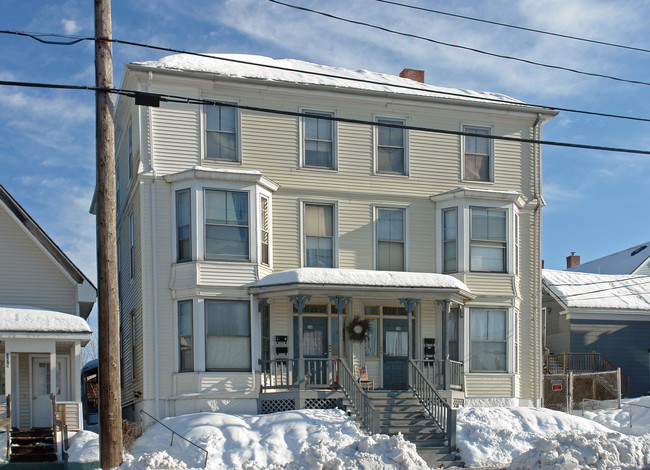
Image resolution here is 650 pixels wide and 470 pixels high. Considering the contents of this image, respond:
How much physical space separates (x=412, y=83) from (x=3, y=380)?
48.5ft

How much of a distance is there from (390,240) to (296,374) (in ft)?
15.9

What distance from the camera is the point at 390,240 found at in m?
25.7

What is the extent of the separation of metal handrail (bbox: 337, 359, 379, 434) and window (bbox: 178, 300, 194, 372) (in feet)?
12.6

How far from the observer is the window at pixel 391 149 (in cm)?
2602

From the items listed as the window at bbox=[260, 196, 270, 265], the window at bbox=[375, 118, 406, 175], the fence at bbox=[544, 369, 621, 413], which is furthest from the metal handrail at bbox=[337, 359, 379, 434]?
the fence at bbox=[544, 369, 621, 413]

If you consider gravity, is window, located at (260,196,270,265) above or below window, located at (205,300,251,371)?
above

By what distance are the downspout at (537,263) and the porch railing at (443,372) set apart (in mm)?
2999

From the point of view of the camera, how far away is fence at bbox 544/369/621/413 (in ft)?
89.2

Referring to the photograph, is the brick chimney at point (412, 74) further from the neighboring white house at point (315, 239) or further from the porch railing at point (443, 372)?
the porch railing at point (443, 372)

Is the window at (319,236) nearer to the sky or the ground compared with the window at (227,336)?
nearer to the sky

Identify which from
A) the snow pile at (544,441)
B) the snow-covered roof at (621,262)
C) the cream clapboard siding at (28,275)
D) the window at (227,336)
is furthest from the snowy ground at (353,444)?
the snow-covered roof at (621,262)

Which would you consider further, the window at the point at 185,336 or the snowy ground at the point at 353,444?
the window at the point at 185,336

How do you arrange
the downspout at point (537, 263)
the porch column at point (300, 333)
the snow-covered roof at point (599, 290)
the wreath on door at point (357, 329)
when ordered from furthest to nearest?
A: the snow-covered roof at point (599, 290), the downspout at point (537, 263), the wreath on door at point (357, 329), the porch column at point (300, 333)

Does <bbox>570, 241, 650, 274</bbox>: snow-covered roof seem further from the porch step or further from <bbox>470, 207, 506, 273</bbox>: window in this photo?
the porch step
